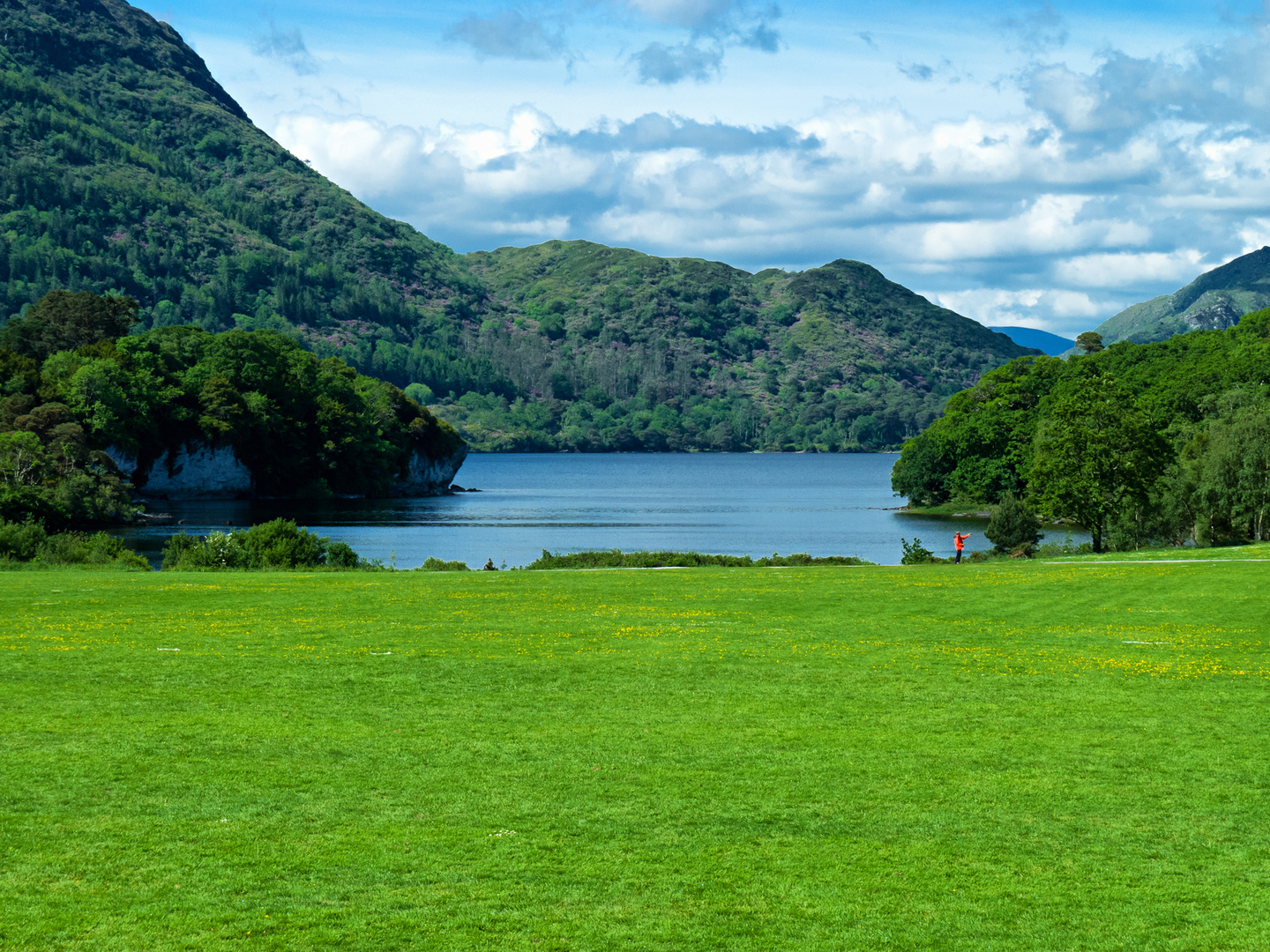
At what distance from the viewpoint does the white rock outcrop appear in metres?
130

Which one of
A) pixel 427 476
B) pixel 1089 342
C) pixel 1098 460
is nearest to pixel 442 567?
pixel 1098 460

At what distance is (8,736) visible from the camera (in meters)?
Result: 13.5

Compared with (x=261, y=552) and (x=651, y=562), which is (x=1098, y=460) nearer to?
(x=651, y=562)

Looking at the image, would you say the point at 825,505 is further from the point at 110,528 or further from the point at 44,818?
the point at 44,818

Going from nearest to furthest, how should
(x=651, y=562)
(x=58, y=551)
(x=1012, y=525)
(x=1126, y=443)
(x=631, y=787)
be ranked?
(x=631, y=787), (x=58, y=551), (x=651, y=562), (x=1126, y=443), (x=1012, y=525)

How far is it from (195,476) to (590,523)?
5115cm

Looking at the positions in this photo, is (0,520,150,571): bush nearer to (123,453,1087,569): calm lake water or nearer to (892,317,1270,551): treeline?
(123,453,1087,569): calm lake water

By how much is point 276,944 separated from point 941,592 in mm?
26869

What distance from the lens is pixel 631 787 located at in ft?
39.7

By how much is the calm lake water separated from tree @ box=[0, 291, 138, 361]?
71.4 feet

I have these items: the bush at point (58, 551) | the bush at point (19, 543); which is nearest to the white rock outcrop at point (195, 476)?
the bush at point (58, 551)

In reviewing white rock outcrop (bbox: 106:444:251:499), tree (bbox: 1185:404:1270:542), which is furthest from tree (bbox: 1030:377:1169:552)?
white rock outcrop (bbox: 106:444:251:499)

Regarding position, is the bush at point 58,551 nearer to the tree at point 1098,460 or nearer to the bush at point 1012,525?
the tree at point 1098,460

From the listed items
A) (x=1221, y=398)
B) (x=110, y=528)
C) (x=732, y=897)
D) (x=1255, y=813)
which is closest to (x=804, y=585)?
(x=1255, y=813)
